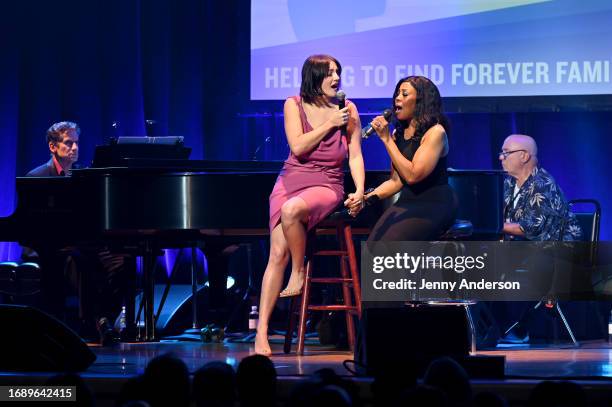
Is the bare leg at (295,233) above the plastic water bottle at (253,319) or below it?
above

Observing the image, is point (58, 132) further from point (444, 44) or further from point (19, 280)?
point (444, 44)

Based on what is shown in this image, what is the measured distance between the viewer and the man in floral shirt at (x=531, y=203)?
22.6ft

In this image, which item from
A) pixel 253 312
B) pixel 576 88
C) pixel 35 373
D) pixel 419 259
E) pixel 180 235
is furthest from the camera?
pixel 576 88

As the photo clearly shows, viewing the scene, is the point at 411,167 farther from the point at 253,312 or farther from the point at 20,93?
the point at 20,93

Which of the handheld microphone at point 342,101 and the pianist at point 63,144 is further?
the pianist at point 63,144

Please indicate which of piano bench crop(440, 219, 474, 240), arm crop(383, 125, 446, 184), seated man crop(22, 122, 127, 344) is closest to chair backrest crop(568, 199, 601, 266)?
piano bench crop(440, 219, 474, 240)

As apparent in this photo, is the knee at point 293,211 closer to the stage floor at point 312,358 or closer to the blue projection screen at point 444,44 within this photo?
the stage floor at point 312,358

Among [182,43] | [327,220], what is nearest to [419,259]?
[327,220]

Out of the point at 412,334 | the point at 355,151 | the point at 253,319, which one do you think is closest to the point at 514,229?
the point at 253,319

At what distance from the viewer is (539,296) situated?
6.91m

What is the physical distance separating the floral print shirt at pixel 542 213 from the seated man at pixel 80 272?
2571 mm

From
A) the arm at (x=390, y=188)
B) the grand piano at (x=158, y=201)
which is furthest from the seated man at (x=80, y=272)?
the arm at (x=390, y=188)

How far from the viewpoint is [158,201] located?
6008 mm

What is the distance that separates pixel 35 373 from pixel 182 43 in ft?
16.8
